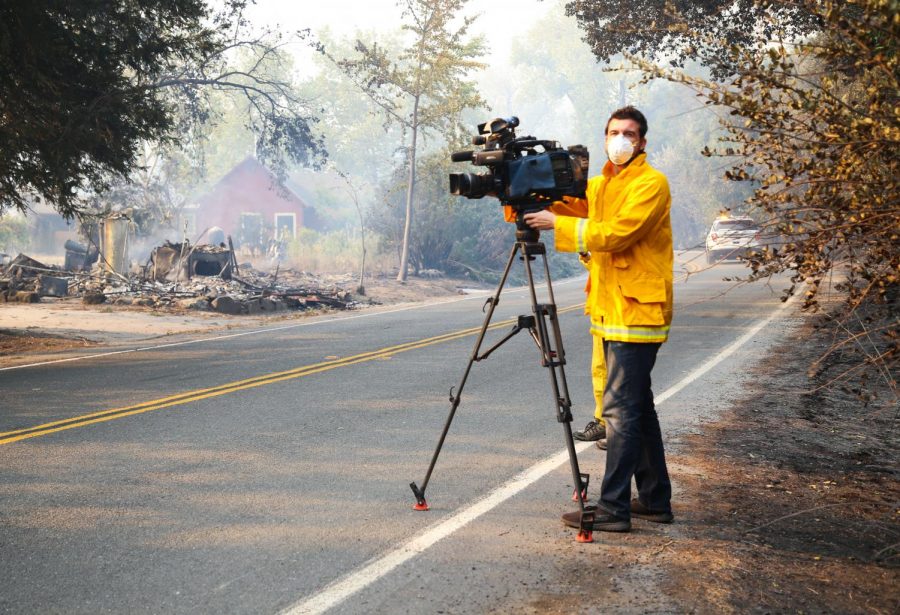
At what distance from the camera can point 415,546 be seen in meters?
5.05

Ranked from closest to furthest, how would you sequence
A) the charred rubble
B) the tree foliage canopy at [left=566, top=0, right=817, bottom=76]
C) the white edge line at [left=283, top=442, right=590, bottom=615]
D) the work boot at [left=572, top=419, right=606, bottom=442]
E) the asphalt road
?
the white edge line at [left=283, top=442, right=590, bottom=615]
the asphalt road
the work boot at [left=572, top=419, right=606, bottom=442]
the tree foliage canopy at [left=566, top=0, right=817, bottom=76]
the charred rubble

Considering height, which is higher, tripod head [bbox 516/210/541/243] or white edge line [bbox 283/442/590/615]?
tripod head [bbox 516/210/541/243]

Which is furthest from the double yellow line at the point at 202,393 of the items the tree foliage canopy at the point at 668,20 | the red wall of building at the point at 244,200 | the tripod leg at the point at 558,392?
the red wall of building at the point at 244,200

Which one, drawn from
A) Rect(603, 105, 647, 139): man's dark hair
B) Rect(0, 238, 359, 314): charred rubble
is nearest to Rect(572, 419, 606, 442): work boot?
Rect(603, 105, 647, 139): man's dark hair

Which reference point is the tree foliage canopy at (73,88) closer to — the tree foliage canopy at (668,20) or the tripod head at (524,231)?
the tree foliage canopy at (668,20)

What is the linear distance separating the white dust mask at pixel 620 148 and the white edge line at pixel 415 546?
2.16m

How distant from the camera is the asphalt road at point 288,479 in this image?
4.54 metres

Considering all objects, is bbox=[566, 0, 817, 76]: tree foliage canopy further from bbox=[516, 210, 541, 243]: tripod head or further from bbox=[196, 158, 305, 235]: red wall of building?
bbox=[196, 158, 305, 235]: red wall of building

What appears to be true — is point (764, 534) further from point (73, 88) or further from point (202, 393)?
point (73, 88)

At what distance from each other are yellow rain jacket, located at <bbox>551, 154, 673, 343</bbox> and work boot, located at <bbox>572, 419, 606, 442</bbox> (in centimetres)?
232

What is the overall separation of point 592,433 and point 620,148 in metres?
3.00

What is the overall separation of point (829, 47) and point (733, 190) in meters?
54.2

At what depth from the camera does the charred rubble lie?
23.3 meters

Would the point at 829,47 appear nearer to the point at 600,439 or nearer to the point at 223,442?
the point at 600,439
